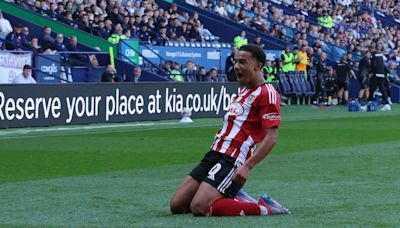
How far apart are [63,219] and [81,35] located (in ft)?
80.1

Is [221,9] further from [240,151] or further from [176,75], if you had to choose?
[240,151]

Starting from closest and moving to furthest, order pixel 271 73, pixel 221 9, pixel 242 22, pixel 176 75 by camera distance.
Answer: pixel 176 75, pixel 271 73, pixel 221 9, pixel 242 22

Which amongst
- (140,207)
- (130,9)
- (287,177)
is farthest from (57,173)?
(130,9)

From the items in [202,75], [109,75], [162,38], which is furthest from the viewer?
[162,38]

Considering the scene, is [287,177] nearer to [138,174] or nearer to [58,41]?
[138,174]

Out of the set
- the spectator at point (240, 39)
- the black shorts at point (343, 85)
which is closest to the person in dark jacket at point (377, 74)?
the black shorts at point (343, 85)

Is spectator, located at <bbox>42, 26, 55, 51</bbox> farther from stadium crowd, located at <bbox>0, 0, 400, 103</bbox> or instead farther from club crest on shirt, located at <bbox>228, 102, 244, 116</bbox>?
club crest on shirt, located at <bbox>228, 102, 244, 116</bbox>

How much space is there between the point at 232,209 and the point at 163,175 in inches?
181

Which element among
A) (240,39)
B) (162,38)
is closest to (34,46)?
(162,38)

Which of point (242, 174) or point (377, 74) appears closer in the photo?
point (242, 174)

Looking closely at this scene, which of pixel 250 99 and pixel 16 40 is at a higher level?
pixel 16 40

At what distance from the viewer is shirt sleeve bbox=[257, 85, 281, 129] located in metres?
10.3

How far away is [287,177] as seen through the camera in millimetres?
14422

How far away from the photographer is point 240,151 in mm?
10656
